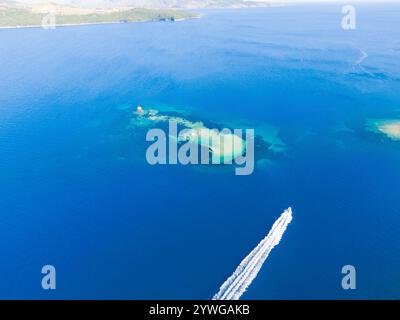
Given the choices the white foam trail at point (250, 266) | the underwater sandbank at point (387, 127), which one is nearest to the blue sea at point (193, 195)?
the white foam trail at point (250, 266)

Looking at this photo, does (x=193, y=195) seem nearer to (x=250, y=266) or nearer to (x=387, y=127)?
(x=250, y=266)

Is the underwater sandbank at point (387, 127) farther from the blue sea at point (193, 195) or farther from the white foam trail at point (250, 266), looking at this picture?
the white foam trail at point (250, 266)

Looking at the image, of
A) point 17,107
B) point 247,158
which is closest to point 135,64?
point 17,107

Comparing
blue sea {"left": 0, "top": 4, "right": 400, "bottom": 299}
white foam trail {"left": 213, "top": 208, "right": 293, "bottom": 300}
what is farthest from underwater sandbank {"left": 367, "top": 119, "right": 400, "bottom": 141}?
white foam trail {"left": 213, "top": 208, "right": 293, "bottom": 300}

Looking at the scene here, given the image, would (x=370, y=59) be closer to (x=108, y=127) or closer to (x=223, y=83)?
(x=223, y=83)

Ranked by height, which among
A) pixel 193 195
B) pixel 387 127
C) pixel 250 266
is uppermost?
pixel 387 127

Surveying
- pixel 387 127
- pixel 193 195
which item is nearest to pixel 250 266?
pixel 193 195

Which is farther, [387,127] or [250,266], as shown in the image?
[387,127]
